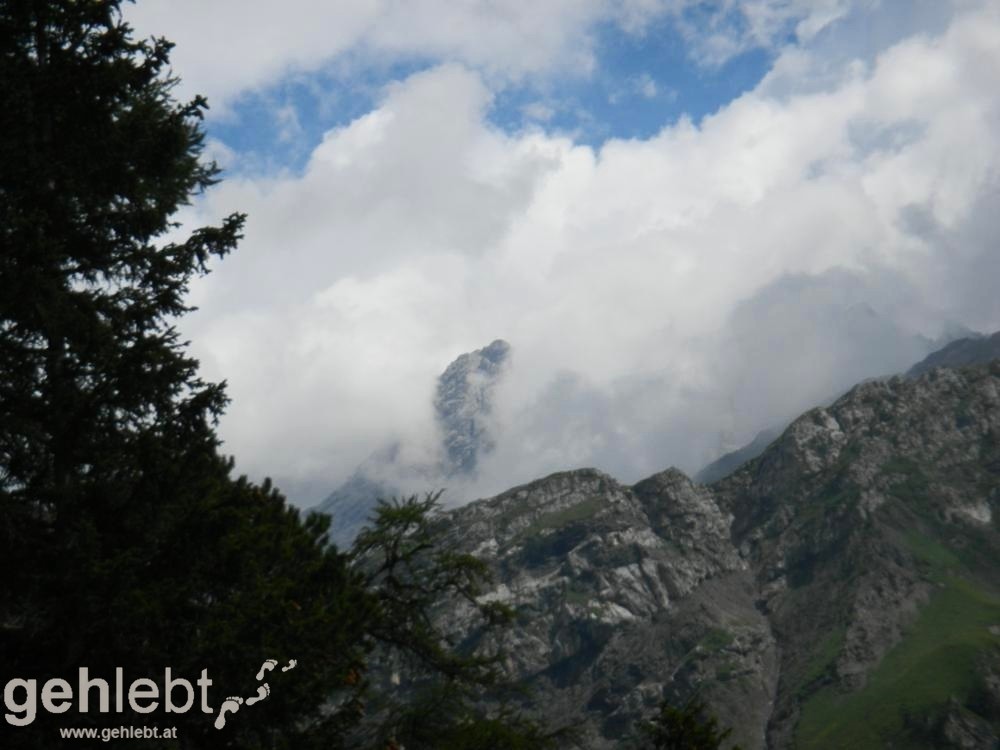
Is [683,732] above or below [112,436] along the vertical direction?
below

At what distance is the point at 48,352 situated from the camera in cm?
1473

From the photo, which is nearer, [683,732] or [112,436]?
[112,436]

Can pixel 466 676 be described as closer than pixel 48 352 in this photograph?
No

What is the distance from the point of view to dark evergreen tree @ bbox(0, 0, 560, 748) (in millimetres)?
13961

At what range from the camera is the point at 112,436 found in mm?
14953

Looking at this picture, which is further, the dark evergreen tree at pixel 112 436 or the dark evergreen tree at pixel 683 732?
the dark evergreen tree at pixel 683 732

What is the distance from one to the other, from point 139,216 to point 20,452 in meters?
4.56

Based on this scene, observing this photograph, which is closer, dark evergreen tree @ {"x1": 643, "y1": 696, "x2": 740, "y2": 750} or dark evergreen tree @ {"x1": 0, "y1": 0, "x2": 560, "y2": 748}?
dark evergreen tree @ {"x1": 0, "y1": 0, "x2": 560, "y2": 748}

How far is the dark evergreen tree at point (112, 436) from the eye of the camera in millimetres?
13961

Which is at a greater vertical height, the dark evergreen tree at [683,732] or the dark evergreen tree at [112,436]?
the dark evergreen tree at [112,436]

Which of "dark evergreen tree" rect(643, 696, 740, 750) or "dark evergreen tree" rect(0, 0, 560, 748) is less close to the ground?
"dark evergreen tree" rect(0, 0, 560, 748)

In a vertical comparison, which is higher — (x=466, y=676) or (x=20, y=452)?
(x=20, y=452)

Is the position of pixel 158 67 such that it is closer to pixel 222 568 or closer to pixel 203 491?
pixel 203 491


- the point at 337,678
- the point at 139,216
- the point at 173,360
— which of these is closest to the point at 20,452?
the point at 173,360
